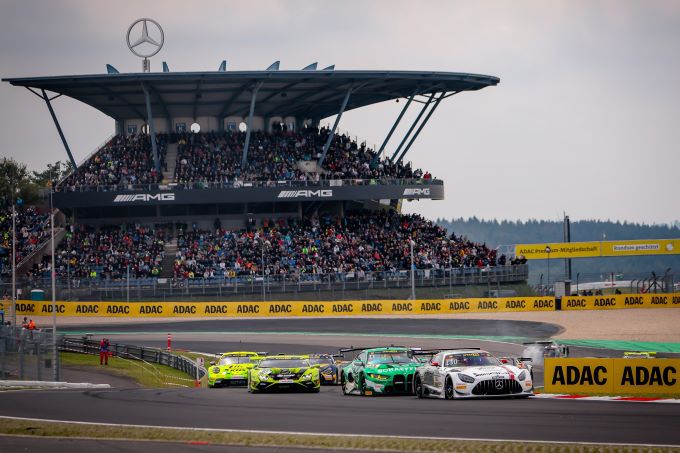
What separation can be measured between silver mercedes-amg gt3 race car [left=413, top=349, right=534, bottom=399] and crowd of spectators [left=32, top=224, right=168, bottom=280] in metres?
47.4

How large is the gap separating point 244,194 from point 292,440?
60.3 metres

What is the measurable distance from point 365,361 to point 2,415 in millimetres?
10140

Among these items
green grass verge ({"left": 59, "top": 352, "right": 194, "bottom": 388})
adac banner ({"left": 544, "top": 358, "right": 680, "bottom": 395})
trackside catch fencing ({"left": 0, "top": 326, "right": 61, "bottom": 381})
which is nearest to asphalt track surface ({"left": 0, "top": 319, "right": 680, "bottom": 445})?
adac banner ({"left": 544, "top": 358, "right": 680, "bottom": 395})

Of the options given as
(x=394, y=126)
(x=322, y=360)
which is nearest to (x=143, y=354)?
(x=322, y=360)

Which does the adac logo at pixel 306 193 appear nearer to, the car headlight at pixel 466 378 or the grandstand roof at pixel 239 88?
the grandstand roof at pixel 239 88

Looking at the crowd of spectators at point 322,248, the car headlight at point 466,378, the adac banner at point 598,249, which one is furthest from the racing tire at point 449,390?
the adac banner at point 598,249

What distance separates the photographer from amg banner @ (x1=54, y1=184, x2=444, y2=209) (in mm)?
75500

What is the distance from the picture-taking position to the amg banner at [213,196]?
7550 centimetres

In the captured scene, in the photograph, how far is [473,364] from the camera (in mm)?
24719

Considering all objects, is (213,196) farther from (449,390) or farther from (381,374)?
(449,390)

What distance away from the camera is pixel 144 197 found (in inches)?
2968

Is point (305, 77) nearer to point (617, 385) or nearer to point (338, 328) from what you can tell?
point (338, 328)

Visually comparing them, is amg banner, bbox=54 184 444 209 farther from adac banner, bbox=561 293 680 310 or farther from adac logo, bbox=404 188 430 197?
adac banner, bbox=561 293 680 310

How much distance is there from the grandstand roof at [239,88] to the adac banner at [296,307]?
1577cm
